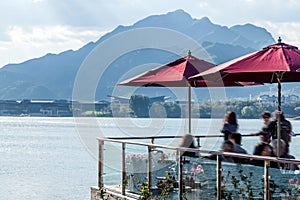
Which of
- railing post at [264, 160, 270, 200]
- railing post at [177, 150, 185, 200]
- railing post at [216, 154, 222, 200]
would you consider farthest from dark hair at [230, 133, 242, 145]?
railing post at [264, 160, 270, 200]

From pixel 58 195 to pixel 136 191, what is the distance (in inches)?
789

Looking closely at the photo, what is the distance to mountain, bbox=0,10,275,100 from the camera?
89.6m

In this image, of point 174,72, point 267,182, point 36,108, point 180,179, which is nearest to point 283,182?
point 267,182

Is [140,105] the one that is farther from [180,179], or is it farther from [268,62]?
[268,62]

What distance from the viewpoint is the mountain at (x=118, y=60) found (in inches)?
3526

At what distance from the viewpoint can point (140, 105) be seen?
29.4 m

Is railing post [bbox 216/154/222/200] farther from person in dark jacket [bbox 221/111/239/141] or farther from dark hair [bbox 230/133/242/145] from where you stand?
person in dark jacket [bbox 221/111/239/141]

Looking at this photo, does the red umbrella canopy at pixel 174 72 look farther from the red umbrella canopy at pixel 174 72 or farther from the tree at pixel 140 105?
the tree at pixel 140 105

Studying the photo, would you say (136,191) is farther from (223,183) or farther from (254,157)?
(254,157)

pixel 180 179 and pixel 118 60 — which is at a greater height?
pixel 118 60

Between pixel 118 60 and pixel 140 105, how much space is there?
36735 millimetres

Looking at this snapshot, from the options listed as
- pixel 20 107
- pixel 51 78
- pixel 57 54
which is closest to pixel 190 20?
pixel 57 54

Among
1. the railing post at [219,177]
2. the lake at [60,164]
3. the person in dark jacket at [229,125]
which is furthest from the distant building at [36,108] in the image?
the railing post at [219,177]

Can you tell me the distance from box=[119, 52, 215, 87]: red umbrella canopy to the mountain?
38632mm
